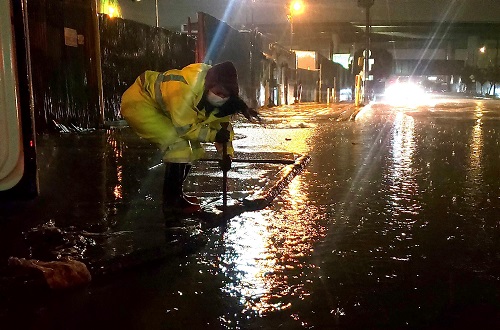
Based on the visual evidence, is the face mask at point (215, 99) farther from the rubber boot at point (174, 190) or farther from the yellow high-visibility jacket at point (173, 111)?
the rubber boot at point (174, 190)

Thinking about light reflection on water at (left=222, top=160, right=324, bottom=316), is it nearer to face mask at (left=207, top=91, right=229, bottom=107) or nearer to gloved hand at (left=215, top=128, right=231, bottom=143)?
gloved hand at (left=215, top=128, right=231, bottom=143)

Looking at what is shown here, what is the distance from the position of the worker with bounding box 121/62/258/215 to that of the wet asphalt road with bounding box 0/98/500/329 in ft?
1.34

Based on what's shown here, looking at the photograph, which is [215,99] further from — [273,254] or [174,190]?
[273,254]

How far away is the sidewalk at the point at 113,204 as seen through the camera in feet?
11.0

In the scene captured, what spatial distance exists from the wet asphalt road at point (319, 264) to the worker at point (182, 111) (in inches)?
16.0

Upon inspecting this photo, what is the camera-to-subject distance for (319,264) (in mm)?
3244

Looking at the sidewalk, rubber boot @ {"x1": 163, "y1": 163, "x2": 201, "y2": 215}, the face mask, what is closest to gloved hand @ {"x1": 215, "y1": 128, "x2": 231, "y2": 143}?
the face mask

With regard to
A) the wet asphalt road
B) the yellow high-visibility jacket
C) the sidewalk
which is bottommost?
the wet asphalt road

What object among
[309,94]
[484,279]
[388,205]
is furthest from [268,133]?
[309,94]

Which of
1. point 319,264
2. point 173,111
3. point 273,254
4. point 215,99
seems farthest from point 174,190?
point 319,264

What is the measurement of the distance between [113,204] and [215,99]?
133 cm

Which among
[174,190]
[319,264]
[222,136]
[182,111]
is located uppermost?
[182,111]

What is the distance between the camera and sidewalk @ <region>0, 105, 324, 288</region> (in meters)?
3.36

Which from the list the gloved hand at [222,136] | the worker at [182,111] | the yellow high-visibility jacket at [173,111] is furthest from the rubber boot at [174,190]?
the gloved hand at [222,136]
